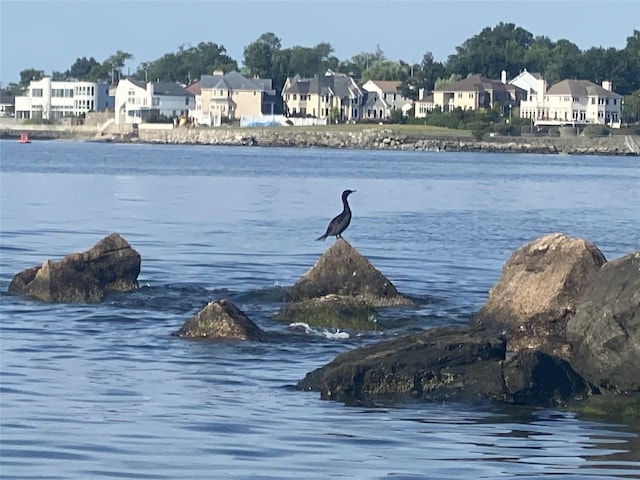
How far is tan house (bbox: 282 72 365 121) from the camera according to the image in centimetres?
15962

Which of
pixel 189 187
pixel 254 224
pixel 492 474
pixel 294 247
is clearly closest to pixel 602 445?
pixel 492 474

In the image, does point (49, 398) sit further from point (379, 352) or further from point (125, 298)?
point (125, 298)

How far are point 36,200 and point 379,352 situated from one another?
36.6m

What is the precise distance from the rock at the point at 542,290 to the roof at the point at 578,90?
135 metres

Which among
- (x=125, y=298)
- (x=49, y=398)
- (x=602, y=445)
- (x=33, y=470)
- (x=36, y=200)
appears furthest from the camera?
(x=36, y=200)

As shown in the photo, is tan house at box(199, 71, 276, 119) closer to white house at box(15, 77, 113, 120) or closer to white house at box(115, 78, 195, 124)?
white house at box(115, 78, 195, 124)

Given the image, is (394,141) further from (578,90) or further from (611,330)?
(611,330)

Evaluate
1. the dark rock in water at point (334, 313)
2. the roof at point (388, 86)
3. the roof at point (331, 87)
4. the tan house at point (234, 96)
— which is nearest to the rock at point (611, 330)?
the dark rock in water at point (334, 313)

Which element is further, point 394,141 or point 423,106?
point 423,106

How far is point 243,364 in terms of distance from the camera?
1650cm

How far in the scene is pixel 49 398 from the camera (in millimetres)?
14219

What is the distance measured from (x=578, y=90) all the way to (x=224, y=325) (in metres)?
137

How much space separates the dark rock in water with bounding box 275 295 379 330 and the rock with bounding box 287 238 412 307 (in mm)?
973

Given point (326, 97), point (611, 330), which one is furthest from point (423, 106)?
point (611, 330)
